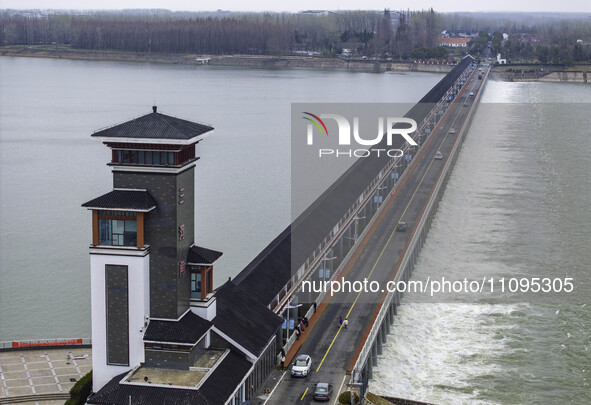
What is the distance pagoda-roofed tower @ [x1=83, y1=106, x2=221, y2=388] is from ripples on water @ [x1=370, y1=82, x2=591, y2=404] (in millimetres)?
11421

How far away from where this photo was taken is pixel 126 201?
32.8m

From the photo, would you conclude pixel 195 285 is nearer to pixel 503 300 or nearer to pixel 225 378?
pixel 225 378

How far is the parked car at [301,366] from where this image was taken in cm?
3641

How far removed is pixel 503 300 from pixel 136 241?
27.1m

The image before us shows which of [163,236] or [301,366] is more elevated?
[163,236]

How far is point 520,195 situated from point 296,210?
83.7 ft

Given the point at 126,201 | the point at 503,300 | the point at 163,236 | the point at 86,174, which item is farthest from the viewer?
the point at 86,174

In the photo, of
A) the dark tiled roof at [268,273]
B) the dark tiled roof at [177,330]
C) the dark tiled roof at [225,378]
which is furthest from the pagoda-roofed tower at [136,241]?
the dark tiled roof at [268,273]

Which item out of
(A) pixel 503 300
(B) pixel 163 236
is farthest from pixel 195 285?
(A) pixel 503 300

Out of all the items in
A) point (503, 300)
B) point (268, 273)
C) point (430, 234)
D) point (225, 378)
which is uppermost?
point (268, 273)

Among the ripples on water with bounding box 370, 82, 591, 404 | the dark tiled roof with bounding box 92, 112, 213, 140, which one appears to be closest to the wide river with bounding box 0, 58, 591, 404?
the ripples on water with bounding box 370, 82, 591, 404

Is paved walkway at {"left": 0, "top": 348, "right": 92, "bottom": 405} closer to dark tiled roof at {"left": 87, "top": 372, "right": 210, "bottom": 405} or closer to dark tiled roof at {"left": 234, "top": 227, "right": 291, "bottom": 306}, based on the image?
dark tiled roof at {"left": 87, "top": 372, "right": 210, "bottom": 405}

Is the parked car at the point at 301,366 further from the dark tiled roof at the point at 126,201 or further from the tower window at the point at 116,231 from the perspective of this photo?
the dark tiled roof at the point at 126,201

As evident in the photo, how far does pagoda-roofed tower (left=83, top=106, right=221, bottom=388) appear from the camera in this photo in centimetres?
3297
